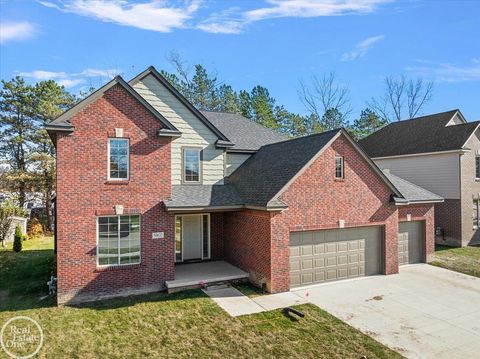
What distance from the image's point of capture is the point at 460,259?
1680 cm

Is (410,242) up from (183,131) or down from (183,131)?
down

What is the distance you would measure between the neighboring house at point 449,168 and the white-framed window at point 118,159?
19937mm

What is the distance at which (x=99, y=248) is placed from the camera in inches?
434

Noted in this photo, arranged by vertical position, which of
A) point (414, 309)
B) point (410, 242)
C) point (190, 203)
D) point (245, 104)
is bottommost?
point (414, 309)

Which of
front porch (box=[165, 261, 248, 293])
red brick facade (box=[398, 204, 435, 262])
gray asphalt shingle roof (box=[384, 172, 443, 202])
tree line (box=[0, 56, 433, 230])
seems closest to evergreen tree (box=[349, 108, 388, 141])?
tree line (box=[0, 56, 433, 230])

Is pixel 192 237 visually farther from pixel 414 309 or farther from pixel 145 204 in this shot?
pixel 414 309

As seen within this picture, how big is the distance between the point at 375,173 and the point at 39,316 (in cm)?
1322

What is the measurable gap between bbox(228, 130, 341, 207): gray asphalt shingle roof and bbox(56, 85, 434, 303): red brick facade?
41 centimetres

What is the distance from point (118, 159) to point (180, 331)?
6273 millimetres

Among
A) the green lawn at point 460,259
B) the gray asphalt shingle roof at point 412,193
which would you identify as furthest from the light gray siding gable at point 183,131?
the green lawn at point 460,259

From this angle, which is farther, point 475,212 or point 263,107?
point 263,107

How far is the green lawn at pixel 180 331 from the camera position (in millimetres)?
7551

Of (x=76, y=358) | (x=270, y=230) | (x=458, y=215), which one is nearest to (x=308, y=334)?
(x=270, y=230)

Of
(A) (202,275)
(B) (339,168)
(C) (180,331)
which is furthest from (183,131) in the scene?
(C) (180,331)
